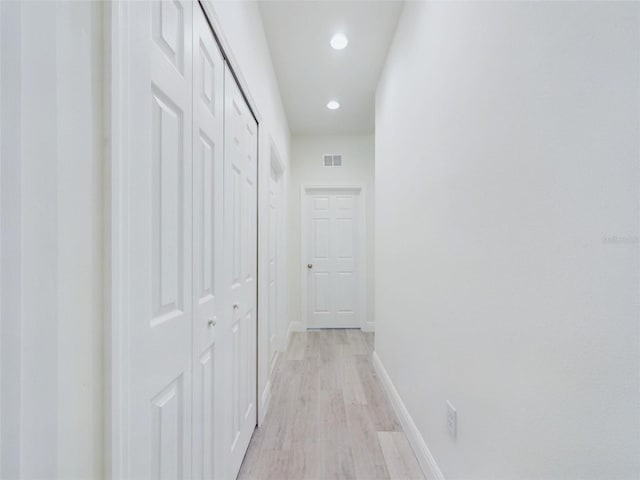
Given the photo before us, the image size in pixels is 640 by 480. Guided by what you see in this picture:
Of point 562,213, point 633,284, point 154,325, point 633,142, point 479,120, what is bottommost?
point 154,325

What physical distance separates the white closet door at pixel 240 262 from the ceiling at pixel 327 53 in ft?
2.77

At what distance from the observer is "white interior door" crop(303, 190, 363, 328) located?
13.9 ft

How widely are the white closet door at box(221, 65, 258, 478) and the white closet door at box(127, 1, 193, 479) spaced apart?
0.42 metres

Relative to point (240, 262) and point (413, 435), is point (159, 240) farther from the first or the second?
point (413, 435)

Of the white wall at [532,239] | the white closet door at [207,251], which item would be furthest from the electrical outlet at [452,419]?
the white closet door at [207,251]

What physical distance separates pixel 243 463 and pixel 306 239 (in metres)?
2.84

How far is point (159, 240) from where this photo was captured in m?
0.79

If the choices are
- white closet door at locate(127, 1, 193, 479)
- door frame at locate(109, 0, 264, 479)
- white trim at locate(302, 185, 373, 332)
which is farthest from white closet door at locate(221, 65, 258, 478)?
white trim at locate(302, 185, 373, 332)

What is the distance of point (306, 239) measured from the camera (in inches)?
164

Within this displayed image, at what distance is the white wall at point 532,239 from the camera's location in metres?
0.58

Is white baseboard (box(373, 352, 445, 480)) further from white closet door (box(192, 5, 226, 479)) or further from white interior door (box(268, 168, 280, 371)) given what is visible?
white interior door (box(268, 168, 280, 371))

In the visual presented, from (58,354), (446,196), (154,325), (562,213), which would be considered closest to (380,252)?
(446,196)

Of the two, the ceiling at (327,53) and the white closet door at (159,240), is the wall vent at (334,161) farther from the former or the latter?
the white closet door at (159,240)

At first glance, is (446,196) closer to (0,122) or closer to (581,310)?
(581,310)
